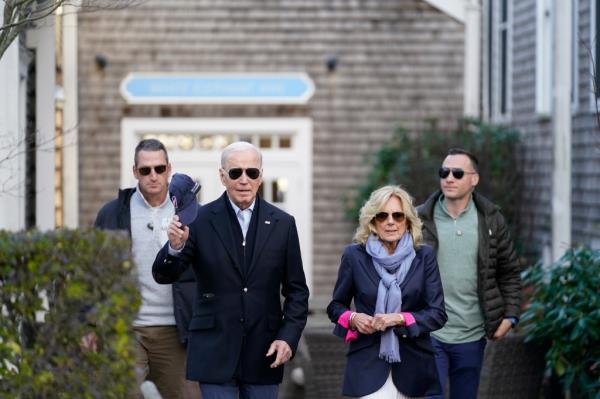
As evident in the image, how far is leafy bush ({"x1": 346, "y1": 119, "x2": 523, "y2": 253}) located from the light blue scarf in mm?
8739

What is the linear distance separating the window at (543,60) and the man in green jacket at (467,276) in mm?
7769

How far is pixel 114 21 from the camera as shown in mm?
18641

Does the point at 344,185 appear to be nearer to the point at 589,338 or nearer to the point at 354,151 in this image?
the point at 354,151

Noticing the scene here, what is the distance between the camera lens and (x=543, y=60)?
15.9 metres

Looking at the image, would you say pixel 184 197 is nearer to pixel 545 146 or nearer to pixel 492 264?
pixel 492 264

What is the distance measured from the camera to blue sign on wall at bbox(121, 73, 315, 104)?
1848cm

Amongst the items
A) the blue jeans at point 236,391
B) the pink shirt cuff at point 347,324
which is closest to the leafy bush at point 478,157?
the pink shirt cuff at point 347,324

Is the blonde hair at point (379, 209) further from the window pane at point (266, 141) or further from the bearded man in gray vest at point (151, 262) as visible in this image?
the window pane at point (266, 141)

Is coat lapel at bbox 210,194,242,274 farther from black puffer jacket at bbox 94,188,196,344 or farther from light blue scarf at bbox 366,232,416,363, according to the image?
light blue scarf at bbox 366,232,416,363

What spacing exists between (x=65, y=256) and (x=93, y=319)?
0.79ft

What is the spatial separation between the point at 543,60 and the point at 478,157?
1.36 metres

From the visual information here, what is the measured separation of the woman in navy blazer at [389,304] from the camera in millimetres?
6738

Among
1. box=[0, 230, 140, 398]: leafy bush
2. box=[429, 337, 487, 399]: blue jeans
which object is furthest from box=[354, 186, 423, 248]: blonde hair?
box=[0, 230, 140, 398]: leafy bush

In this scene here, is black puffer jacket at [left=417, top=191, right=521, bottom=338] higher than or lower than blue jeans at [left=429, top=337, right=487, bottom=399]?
higher
